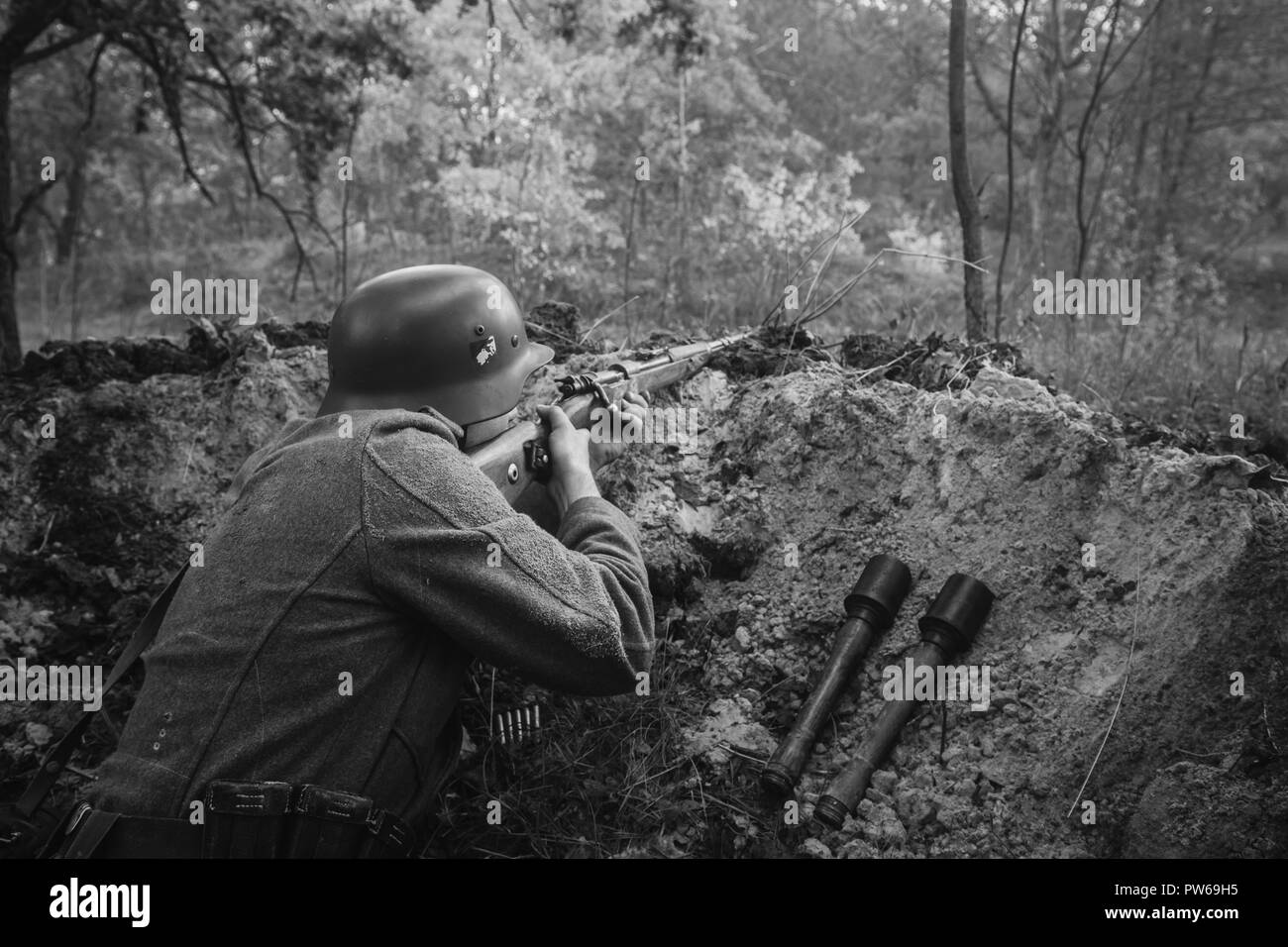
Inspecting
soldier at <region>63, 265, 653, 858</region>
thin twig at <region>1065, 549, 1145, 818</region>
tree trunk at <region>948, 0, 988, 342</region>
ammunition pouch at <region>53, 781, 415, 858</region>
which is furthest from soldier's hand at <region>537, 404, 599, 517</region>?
tree trunk at <region>948, 0, 988, 342</region>

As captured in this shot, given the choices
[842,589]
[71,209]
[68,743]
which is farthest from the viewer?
[71,209]

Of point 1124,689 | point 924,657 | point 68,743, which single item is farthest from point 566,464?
point 1124,689

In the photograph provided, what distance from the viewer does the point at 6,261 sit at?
653 centimetres

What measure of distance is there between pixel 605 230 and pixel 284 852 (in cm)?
1100

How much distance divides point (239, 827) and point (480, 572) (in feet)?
2.68

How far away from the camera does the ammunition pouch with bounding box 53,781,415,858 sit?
228 cm

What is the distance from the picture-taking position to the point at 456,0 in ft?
43.1

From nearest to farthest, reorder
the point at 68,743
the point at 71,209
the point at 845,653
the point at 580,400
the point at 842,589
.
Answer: the point at 68,743
the point at 845,653
the point at 580,400
the point at 842,589
the point at 71,209

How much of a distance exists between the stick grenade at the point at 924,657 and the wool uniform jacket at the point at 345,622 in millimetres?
950

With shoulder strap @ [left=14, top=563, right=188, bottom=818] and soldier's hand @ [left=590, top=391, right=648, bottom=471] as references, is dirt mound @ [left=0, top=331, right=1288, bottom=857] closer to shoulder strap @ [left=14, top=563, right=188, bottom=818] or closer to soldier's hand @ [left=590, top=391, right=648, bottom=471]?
Result: soldier's hand @ [left=590, top=391, right=648, bottom=471]

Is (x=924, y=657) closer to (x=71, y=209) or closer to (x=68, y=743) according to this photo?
(x=68, y=743)

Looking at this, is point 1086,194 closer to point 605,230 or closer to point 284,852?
point 605,230

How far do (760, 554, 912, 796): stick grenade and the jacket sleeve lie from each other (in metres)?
0.84
